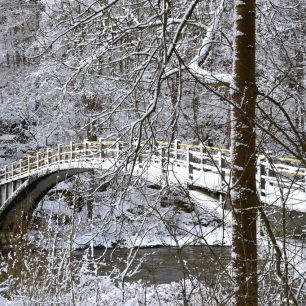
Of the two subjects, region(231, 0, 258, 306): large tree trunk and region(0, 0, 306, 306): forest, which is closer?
region(0, 0, 306, 306): forest

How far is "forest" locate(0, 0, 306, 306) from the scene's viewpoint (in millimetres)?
3209

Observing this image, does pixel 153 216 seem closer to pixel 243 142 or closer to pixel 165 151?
pixel 165 151

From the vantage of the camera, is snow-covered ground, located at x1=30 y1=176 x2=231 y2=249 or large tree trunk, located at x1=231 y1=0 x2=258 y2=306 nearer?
snow-covered ground, located at x1=30 y1=176 x2=231 y2=249

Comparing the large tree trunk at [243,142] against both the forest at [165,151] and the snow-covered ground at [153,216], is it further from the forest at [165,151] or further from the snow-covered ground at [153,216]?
the snow-covered ground at [153,216]

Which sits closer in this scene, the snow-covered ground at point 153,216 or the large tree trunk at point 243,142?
the snow-covered ground at point 153,216

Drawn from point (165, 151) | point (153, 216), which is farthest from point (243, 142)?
point (165, 151)

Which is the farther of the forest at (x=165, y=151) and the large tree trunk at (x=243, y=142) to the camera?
the large tree trunk at (x=243, y=142)

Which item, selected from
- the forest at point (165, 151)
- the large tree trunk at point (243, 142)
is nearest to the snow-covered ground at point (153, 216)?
the forest at point (165, 151)

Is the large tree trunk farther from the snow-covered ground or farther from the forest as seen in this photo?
the snow-covered ground

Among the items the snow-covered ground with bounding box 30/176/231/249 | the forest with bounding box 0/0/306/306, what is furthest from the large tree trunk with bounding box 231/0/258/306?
the snow-covered ground with bounding box 30/176/231/249

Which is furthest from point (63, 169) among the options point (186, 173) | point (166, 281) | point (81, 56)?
point (81, 56)

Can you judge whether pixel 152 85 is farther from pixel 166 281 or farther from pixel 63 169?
pixel 63 169

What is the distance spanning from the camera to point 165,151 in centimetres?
1347

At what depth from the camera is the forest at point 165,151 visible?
3209 millimetres
